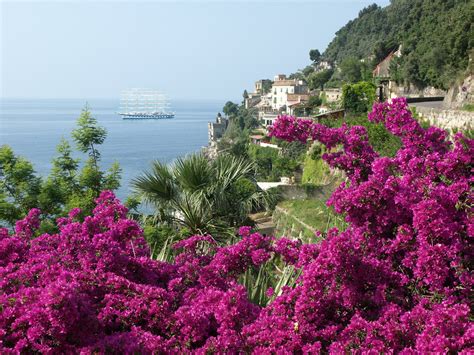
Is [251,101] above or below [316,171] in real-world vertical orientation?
above

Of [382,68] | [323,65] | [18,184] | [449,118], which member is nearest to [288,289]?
[18,184]

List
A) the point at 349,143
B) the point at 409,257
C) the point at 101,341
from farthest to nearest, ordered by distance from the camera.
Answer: the point at 349,143, the point at 409,257, the point at 101,341

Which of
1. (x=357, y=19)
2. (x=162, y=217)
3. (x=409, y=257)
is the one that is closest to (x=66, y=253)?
(x=409, y=257)

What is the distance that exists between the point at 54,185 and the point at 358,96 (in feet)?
124

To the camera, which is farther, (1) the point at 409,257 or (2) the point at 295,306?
(1) the point at 409,257

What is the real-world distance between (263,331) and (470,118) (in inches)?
682

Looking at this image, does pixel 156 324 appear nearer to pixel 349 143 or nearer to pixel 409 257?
pixel 409 257

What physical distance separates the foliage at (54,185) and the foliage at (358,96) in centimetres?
3381

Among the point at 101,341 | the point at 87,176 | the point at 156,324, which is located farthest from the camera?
the point at 87,176

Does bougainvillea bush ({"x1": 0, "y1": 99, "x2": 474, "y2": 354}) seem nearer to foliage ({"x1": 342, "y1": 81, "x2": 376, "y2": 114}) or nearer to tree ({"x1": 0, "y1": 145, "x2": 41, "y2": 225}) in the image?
tree ({"x1": 0, "y1": 145, "x2": 41, "y2": 225})

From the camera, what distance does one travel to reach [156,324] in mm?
3482

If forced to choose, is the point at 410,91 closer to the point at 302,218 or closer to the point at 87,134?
the point at 302,218

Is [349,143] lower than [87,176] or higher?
higher

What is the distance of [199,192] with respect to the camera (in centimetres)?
1023
